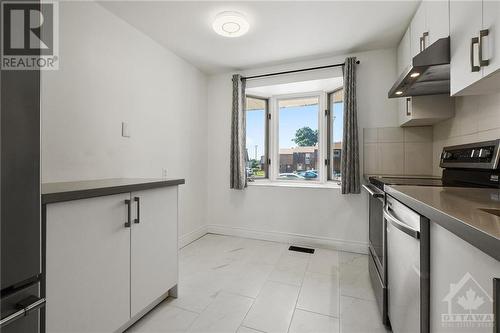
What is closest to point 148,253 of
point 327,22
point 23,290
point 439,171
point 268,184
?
point 23,290

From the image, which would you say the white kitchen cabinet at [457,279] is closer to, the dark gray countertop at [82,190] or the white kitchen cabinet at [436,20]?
the white kitchen cabinet at [436,20]

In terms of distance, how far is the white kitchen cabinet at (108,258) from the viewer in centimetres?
103

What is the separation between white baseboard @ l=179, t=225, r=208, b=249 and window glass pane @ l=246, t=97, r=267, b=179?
3.41 ft

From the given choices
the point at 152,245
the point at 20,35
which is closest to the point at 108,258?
the point at 152,245

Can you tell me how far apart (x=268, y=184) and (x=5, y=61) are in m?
2.78

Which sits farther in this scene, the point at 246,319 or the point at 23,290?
the point at 246,319

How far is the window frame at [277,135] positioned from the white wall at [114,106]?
45.1 inches

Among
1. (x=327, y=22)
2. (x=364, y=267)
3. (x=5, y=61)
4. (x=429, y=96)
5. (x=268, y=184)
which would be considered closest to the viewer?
(x=5, y=61)

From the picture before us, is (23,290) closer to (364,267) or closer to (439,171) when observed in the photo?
(364,267)

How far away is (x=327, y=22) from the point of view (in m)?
2.14

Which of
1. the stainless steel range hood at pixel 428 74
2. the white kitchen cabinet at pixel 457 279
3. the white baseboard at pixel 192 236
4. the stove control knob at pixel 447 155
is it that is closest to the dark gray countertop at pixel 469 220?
the white kitchen cabinet at pixel 457 279

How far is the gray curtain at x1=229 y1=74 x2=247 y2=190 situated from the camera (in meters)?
3.13

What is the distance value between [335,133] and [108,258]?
281 cm

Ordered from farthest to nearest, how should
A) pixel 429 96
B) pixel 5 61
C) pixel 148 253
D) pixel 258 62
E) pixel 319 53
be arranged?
pixel 258 62 < pixel 319 53 < pixel 429 96 < pixel 148 253 < pixel 5 61
